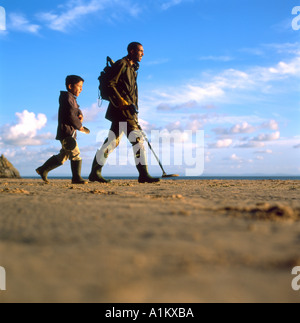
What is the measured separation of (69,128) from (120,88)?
120cm

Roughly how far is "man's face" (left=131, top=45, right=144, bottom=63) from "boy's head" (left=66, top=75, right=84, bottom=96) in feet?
3.64

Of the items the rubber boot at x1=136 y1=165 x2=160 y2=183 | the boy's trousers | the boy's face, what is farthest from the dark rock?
the rubber boot at x1=136 y1=165 x2=160 y2=183

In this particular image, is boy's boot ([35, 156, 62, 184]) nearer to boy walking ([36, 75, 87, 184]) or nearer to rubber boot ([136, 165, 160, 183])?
boy walking ([36, 75, 87, 184])

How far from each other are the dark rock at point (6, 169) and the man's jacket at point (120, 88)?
10.5 meters

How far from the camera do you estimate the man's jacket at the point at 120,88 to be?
17.2ft

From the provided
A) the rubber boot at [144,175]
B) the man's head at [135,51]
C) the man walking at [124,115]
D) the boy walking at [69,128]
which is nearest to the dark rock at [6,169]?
the boy walking at [69,128]

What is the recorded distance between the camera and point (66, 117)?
5.52 metres

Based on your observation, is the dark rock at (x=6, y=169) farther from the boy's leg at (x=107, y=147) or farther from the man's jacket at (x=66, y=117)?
the boy's leg at (x=107, y=147)

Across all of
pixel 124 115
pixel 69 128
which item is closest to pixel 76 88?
pixel 69 128

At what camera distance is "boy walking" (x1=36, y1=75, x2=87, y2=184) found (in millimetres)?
Result: 5512

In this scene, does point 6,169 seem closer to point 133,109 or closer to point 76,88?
point 76,88

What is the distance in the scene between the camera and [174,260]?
97 centimetres
